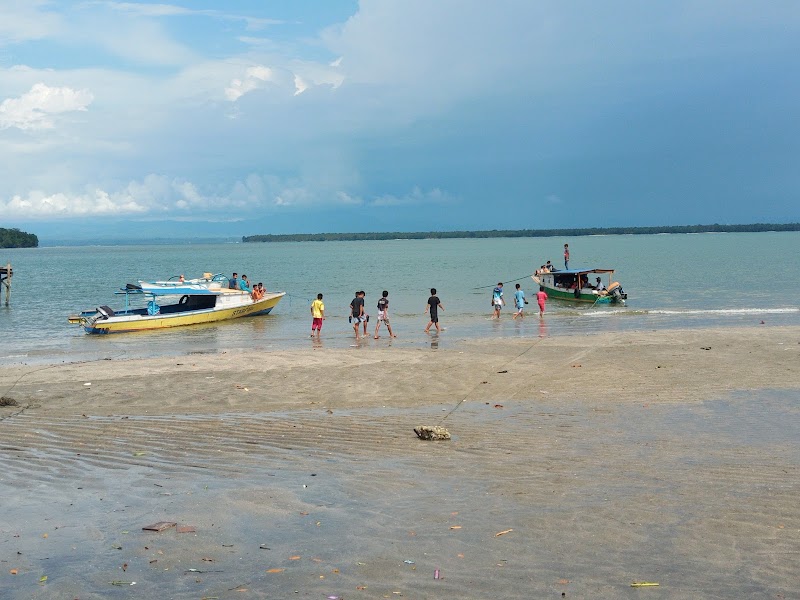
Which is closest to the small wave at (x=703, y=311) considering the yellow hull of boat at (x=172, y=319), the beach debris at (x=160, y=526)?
the yellow hull of boat at (x=172, y=319)

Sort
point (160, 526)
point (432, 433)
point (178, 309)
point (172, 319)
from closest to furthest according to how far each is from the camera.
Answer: point (160, 526) → point (432, 433) → point (172, 319) → point (178, 309)

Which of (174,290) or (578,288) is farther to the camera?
(578,288)

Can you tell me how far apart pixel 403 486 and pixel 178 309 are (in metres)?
27.8

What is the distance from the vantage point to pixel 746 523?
24.8 feet

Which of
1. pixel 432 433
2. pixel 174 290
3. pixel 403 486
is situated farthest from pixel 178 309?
pixel 403 486

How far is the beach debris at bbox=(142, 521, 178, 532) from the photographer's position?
766cm

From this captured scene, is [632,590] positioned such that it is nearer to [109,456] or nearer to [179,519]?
[179,519]

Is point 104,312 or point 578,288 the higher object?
point 104,312

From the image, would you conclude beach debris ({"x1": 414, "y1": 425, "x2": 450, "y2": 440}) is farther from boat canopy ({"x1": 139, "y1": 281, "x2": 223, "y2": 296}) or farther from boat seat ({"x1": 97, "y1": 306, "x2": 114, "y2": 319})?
boat canopy ({"x1": 139, "y1": 281, "x2": 223, "y2": 296})

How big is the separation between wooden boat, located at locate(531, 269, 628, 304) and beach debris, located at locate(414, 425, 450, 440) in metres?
30.1

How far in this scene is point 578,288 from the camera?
41656 mm

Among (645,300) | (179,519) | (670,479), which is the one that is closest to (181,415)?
(179,519)

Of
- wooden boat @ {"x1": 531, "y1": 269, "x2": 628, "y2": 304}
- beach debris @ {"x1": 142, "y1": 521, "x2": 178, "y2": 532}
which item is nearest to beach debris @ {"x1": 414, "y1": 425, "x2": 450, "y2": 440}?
beach debris @ {"x1": 142, "y1": 521, "x2": 178, "y2": 532}

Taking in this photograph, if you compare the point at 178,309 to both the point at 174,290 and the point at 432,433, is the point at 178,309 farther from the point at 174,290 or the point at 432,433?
the point at 432,433
